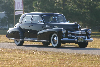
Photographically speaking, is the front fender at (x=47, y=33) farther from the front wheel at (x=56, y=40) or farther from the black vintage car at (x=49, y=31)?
the front wheel at (x=56, y=40)

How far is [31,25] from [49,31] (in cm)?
172

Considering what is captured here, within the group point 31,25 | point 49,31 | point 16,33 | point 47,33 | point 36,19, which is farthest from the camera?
point 16,33

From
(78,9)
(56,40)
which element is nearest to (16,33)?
(56,40)

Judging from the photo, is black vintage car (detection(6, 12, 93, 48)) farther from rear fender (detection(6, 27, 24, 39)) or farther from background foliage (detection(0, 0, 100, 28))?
background foliage (detection(0, 0, 100, 28))

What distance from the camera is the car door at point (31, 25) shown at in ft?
64.1

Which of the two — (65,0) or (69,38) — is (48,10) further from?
(69,38)

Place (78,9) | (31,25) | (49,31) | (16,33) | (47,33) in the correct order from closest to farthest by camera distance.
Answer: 1. (49,31)
2. (47,33)
3. (31,25)
4. (16,33)
5. (78,9)

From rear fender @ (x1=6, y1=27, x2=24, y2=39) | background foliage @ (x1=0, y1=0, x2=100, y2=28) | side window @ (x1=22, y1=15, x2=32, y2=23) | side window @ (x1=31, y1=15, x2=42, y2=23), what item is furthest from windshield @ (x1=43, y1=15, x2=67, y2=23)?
background foliage @ (x1=0, y1=0, x2=100, y2=28)

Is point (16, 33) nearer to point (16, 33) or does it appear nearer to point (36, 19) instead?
point (16, 33)

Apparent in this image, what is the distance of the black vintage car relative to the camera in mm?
18031

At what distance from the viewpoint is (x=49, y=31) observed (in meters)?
18.6

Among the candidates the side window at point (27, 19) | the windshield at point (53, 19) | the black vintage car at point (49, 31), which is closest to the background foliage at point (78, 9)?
the side window at point (27, 19)

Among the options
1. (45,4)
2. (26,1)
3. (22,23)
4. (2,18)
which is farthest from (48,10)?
(2,18)

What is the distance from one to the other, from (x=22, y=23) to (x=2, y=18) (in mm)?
75742
